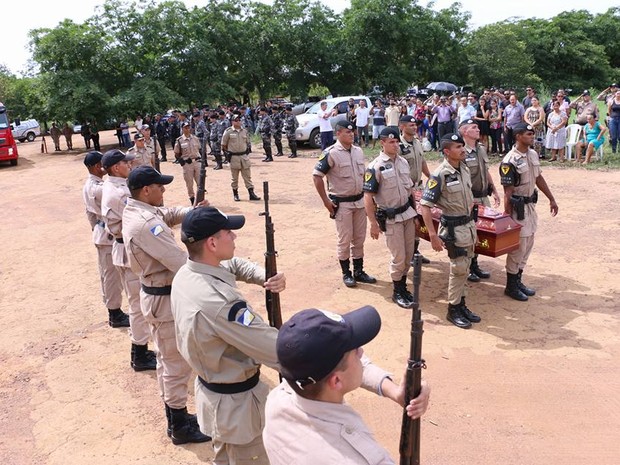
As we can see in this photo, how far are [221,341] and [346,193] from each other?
166 inches

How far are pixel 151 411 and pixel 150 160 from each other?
738cm

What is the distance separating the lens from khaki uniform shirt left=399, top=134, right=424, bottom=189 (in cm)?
697

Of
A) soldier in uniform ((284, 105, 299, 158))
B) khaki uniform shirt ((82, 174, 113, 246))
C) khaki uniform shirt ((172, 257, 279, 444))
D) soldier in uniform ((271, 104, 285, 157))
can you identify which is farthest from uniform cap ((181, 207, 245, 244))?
soldier in uniform ((271, 104, 285, 157))

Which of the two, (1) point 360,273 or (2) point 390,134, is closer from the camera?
(2) point 390,134

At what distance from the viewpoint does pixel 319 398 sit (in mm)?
1733

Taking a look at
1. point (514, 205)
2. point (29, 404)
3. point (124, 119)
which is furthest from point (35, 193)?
point (514, 205)

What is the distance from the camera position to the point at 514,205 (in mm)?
6098

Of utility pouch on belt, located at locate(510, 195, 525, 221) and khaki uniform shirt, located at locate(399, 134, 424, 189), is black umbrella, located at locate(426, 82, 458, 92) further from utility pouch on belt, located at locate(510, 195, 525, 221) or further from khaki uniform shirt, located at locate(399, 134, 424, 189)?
utility pouch on belt, located at locate(510, 195, 525, 221)

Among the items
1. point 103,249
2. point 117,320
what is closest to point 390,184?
point 103,249

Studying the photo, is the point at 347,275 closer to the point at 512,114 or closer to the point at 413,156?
the point at 413,156

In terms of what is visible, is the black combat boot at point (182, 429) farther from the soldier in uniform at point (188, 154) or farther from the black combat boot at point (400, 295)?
the soldier in uniform at point (188, 154)

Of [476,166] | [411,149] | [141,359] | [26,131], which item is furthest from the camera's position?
[26,131]

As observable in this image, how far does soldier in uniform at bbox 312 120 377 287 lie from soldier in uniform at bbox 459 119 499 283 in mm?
1248

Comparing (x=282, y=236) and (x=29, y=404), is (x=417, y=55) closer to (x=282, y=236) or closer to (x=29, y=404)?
(x=282, y=236)
